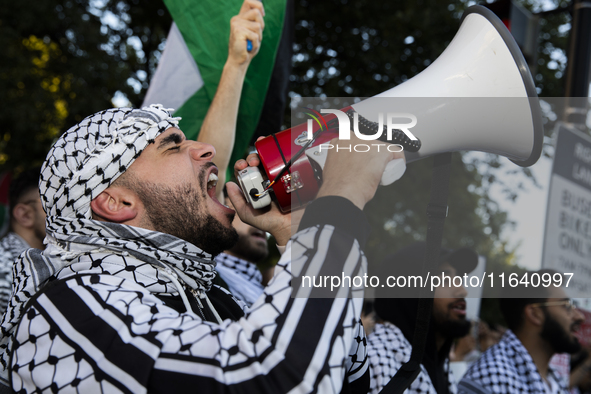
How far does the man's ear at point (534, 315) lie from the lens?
11.3 feet

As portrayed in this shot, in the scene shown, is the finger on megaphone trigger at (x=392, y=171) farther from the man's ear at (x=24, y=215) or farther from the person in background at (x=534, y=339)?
the man's ear at (x=24, y=215)

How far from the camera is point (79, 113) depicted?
25.2ft

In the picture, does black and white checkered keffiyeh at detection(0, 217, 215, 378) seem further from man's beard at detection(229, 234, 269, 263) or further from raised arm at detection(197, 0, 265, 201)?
man's beard at detection(229, 234, 269, 263)

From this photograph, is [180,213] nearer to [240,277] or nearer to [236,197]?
[236,197]

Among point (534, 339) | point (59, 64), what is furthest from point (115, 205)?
point (59, 64)

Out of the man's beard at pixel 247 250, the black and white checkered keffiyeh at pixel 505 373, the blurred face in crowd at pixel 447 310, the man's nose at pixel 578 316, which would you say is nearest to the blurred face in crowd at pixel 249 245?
the man's beard at pixel 247 250

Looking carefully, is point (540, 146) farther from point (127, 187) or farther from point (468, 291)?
point (468, 291)

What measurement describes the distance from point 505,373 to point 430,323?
0.60m

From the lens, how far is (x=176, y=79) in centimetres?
335

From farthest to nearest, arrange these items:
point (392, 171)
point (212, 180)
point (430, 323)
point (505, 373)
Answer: point (505, 373) < point (430, 323) < point (212, 180) < point (392, 171)

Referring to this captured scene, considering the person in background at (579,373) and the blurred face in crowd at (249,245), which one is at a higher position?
the blurred face in crowd at (249,245)

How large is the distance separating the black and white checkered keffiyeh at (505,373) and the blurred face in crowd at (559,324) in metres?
0.28

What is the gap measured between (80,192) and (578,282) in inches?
119

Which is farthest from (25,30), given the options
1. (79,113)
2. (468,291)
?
(468,291)
